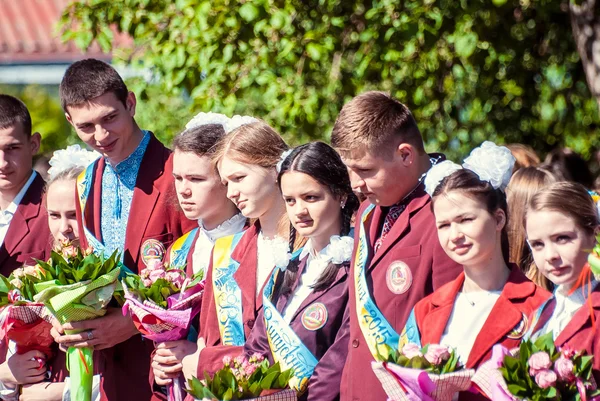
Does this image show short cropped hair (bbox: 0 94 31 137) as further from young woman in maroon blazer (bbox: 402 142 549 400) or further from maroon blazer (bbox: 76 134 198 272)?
young woman in maroon blazer (bbox: 402 142 549 400)

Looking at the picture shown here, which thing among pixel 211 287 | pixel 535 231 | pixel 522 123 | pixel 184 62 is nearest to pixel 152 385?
pixel 211 287

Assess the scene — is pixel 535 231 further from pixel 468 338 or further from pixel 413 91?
pixel 413 91

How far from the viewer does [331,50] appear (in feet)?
27.5

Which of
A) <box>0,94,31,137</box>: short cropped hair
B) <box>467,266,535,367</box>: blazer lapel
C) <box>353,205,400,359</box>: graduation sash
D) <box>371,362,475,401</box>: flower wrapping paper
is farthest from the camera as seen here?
<box>0,94,31,137</box>: short cropped hair

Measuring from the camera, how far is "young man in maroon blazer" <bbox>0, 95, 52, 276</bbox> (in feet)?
20.6

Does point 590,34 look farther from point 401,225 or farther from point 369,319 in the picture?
point 369,319

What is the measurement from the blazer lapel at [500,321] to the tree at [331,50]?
4.24 meters

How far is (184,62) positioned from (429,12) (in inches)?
75.2

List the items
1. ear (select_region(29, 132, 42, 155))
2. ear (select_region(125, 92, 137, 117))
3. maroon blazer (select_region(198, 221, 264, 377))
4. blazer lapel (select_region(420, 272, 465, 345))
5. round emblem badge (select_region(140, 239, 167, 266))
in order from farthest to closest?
ear (select_region(29, 132, 42, 155)) < ear (select_region(125, 92, 137, 117)) < round emblem badge (select_region(140, 239, 167, 266)) < maroon blazer (select_region(198, 221, 264, 377)) < blazer lapel (select_region(420, 272, 465, 345))

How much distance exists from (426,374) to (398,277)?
666 millimetres

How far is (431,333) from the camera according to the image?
4.13 m

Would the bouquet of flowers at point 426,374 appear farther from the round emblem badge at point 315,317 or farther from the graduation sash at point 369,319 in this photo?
the round emblem badge at point 315,317

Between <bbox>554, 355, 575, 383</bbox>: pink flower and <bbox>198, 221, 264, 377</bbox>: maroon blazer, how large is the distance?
168cm

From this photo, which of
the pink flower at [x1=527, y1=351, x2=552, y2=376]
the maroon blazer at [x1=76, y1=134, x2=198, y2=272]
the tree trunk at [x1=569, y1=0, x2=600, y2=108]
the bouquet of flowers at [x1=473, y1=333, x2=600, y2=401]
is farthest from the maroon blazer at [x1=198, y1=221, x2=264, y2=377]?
the tree trunk at [x1=569, y1=0, x2=600, y2=108]
